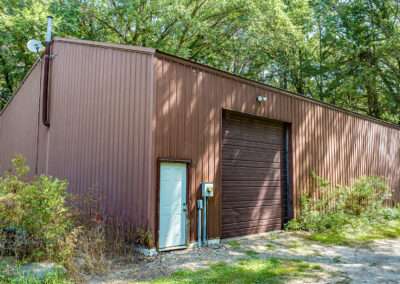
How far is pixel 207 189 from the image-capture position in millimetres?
6977

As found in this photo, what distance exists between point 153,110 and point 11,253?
11.5 ft

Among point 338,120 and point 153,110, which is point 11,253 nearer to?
point 153,110

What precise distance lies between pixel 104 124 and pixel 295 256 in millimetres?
4981

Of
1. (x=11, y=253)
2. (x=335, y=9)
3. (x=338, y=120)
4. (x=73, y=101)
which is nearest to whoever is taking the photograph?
(x=11, y=253)

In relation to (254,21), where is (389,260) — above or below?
below

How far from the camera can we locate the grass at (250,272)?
15.9ft

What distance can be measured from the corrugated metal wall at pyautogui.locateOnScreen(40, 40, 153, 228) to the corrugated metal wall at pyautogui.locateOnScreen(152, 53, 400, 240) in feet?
1.24

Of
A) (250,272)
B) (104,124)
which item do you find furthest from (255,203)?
(104,124)

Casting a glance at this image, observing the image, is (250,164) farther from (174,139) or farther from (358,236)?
(358,236)

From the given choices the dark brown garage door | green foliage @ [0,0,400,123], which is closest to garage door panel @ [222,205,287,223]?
the dark brown garage door

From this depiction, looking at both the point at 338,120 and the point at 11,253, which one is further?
the point at 338,120

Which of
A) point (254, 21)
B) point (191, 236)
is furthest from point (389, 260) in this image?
point (254, 21)

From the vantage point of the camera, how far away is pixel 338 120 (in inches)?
455

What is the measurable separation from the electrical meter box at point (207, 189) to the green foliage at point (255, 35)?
1072 cm
